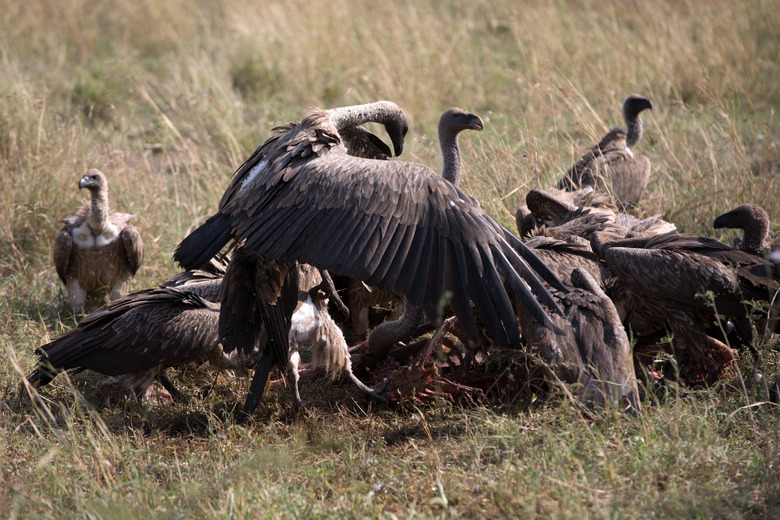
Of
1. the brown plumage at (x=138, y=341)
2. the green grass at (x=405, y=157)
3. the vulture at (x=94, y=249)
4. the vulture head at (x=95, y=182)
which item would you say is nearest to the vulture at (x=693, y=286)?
the green grass at (x=405, y=157)

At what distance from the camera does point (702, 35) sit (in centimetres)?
887

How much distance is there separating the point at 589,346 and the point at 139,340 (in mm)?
2468

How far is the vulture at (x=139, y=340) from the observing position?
4.33m

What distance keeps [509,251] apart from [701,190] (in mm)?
3144

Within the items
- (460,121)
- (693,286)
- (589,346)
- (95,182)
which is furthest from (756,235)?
(95,182)

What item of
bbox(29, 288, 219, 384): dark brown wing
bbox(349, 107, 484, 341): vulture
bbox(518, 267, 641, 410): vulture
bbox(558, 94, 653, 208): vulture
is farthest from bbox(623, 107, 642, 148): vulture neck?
bbox(29, 288, 219, 384): dark brown wing

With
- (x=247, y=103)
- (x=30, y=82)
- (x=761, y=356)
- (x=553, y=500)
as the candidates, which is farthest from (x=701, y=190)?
(x=30, y=82)

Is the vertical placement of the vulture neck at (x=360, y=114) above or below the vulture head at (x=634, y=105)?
above

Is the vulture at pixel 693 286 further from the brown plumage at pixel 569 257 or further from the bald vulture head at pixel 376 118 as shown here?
the bald vulture head at pixel 376 118

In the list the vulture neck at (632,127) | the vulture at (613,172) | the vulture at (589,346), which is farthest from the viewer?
the vulture neck at (632,127)

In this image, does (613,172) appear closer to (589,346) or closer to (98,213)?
(589,346)

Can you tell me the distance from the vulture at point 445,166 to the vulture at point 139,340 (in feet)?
3.54

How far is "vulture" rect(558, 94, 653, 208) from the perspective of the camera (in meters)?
6.15

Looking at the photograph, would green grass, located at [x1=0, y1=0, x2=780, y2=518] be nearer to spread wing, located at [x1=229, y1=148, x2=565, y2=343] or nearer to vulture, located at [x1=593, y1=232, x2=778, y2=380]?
vulture, located at [x1=593, y1=232, x2=778, y2=380]
